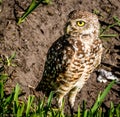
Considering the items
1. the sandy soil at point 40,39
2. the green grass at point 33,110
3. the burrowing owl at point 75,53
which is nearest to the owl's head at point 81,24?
the burrowing owl at point 75,53

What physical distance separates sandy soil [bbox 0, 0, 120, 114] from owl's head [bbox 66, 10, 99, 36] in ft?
3.20

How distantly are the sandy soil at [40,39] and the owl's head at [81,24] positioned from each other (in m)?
0.98

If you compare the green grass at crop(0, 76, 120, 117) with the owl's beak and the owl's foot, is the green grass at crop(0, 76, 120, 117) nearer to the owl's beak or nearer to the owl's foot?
the owl's beak

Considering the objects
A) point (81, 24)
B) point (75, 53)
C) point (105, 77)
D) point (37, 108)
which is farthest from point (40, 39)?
point (37, 108)

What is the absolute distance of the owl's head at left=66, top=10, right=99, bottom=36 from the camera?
3.79m

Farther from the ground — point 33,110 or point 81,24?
point 81,24

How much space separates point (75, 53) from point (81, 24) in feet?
0.92

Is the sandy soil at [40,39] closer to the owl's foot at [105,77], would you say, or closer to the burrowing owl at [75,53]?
the owl's foot at [105,77]

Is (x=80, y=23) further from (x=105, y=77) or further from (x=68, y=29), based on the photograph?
(x=105, y=77)

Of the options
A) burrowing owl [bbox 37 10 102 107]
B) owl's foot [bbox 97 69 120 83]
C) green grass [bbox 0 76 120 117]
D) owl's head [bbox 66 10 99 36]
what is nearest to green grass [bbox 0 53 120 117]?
green grass [bbox 0 76 120 117]

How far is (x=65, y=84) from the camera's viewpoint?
162 inches

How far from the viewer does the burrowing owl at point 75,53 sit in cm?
383

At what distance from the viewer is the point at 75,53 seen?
3.94 meters

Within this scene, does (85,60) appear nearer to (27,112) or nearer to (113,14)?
(27,112)
